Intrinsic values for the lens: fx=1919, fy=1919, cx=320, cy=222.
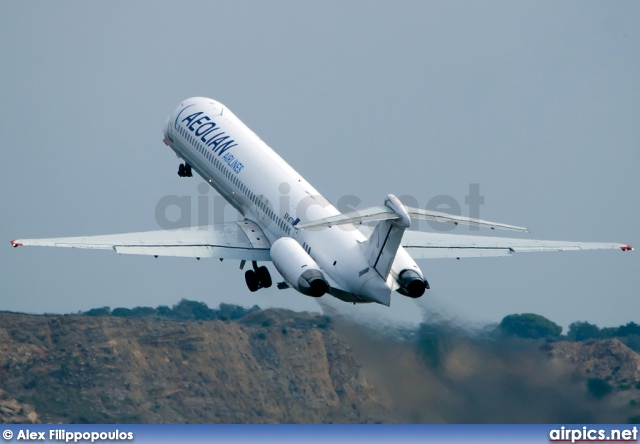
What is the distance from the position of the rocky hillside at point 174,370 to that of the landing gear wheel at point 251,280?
556cm

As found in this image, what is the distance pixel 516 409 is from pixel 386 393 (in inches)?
203

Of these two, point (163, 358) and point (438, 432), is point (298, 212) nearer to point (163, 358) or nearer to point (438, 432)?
point (438, 432)

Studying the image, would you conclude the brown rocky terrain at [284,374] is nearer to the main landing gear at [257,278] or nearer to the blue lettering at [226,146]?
the main landing gear at [257,278]

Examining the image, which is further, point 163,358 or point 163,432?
point 163,358

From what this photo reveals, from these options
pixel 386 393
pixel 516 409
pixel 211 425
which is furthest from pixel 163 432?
pixel 516 409

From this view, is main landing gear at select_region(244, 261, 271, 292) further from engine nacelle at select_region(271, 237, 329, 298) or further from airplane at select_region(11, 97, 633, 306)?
engine nacelle at select_region(271, 237, 329, 298)

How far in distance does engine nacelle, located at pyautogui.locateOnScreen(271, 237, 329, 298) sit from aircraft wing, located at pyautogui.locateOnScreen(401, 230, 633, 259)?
18.6ft

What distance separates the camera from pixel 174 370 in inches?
3393

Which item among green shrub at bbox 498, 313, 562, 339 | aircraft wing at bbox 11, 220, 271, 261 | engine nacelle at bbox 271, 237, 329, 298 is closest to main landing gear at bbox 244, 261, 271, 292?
aircraft wing at bbox 11, 220, 271, 261

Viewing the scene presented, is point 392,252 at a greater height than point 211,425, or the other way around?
point 392,252

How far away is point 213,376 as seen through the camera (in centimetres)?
8538

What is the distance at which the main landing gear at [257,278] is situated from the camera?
2987 inches

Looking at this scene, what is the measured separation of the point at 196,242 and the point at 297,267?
6.98 meters

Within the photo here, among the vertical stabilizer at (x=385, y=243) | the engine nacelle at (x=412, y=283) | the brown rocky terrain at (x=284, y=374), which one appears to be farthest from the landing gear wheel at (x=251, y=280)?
the engine nacelle at (x=412, y=283)
